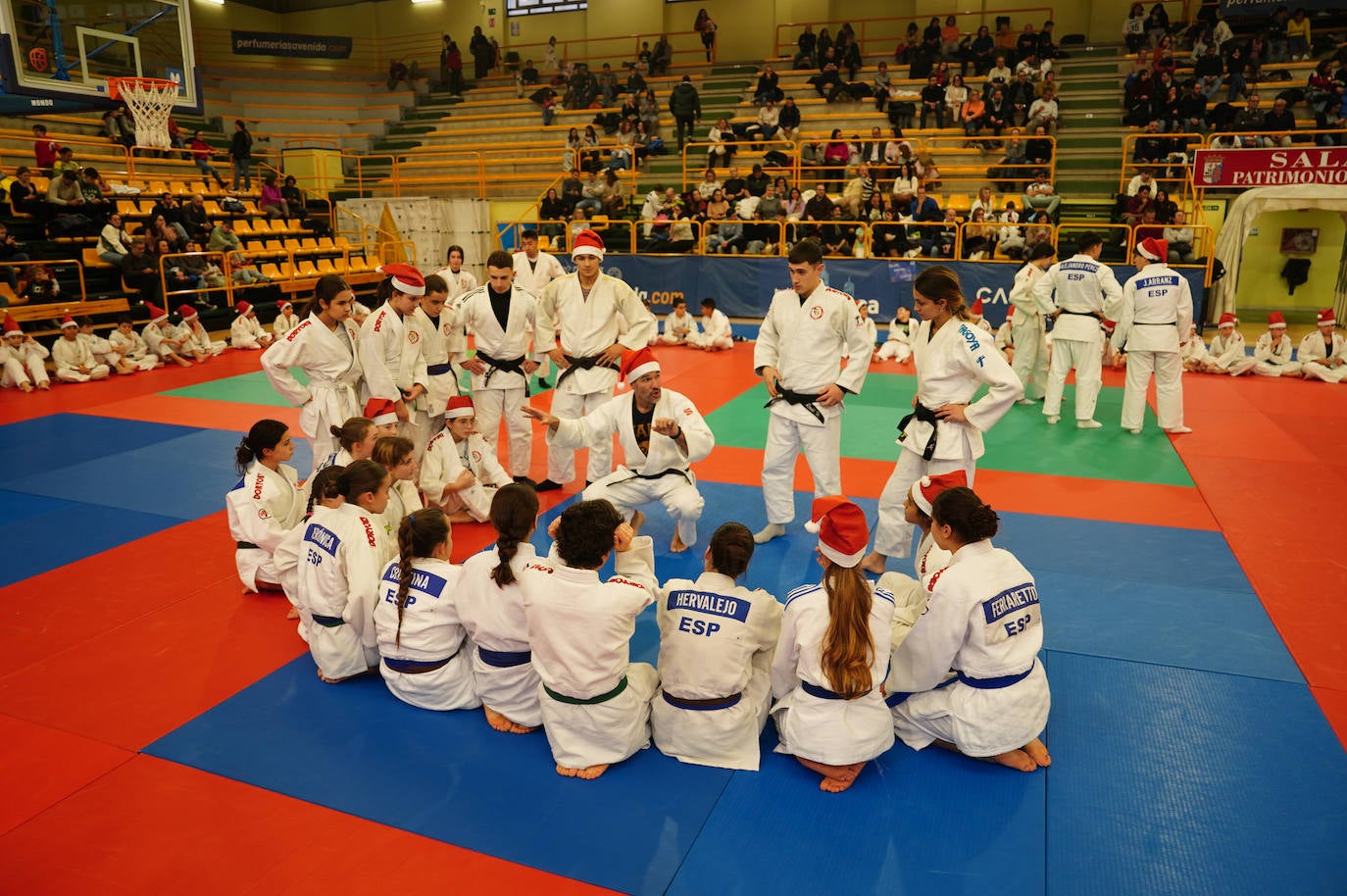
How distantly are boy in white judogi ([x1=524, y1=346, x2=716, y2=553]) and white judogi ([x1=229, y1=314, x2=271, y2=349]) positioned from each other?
11.1 m

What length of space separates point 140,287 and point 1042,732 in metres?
16.3

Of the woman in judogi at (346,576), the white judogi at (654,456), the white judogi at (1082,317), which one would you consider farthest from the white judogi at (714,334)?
the woman in judogi at (346,576)

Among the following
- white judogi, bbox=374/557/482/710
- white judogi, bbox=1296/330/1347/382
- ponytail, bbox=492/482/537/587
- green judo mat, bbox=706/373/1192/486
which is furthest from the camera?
white judogi, bbox=1296/330/1347/382

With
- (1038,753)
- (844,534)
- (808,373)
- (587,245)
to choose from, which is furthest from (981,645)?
(587,245)

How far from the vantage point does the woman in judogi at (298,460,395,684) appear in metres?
4.61

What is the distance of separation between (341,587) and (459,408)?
8.47 feet

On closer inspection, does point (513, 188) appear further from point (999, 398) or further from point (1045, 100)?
point (999, 398)

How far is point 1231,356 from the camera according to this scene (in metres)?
12.6

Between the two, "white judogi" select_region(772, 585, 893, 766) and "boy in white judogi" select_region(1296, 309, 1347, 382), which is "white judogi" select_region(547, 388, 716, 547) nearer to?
"white judogi" select_region(772, 585, 893, 766)

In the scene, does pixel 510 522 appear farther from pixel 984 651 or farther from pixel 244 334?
pixel 244 334

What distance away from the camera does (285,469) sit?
5914mm

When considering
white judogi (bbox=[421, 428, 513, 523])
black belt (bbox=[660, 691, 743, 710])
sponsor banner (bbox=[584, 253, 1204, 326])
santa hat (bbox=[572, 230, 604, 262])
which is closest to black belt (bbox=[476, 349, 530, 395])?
white judogi (bbox=[421, 428, 513, 523])

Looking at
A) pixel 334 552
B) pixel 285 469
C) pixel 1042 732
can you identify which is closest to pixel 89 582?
pixel 285 469

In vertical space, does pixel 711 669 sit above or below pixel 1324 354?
below
